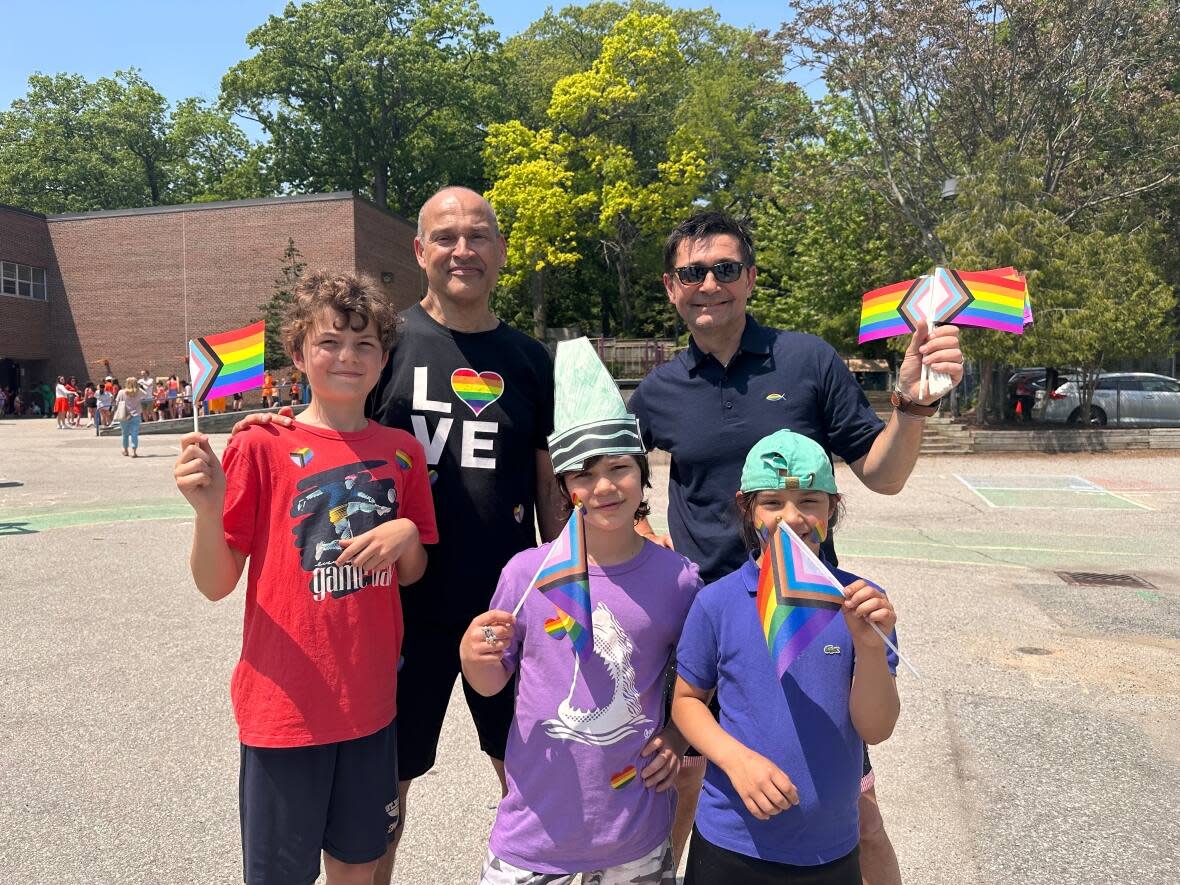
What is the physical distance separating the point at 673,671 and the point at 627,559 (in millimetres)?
348

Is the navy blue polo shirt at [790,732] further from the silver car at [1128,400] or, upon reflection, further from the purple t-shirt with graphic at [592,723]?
the silver car at [1128,400]

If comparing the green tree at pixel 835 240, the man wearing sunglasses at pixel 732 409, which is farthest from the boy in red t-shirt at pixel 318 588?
the green tree at pixel 835 240

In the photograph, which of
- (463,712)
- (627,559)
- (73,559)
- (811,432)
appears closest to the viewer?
(627,559)

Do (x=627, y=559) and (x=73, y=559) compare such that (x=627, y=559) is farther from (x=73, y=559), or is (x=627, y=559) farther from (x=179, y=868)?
(x=73, y=559)

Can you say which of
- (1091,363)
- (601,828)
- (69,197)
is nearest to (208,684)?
(601,828)

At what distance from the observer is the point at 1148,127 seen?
2273 centimetres

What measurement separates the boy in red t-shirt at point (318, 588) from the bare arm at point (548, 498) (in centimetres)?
62

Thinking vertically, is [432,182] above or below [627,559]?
above

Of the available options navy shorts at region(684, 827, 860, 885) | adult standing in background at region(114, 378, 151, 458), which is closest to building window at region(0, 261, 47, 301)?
adult standing in background at region(114, 378, 151, 458)

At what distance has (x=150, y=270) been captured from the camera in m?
35.8

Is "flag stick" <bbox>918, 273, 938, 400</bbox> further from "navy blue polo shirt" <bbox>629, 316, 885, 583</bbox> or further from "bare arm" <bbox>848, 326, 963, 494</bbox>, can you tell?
"navy blue polo shirt" <bbox>629, 316, 885, 583</bbox>

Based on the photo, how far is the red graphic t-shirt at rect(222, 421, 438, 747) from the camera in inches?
88.4

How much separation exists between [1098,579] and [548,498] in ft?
23.0

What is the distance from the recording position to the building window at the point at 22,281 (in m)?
35.6
